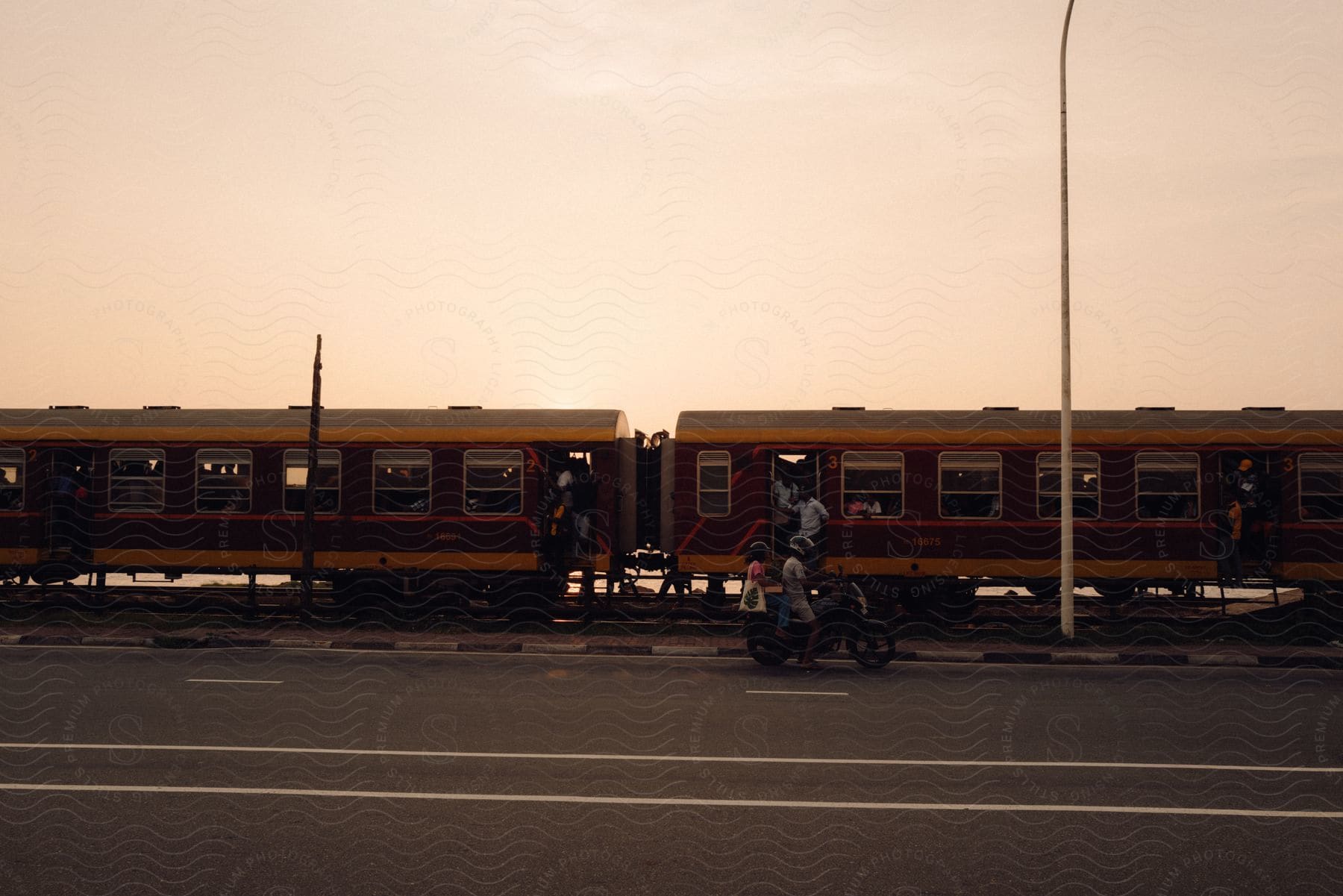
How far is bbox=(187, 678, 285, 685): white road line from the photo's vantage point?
11.7 meters

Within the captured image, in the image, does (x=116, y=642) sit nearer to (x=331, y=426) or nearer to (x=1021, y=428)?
(x=331, y=426)

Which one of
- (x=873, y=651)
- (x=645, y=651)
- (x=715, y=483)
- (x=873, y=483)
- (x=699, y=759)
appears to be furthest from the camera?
(x=715, y=483)

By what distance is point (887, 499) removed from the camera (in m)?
18.3

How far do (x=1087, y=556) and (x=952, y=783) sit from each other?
39.2ft

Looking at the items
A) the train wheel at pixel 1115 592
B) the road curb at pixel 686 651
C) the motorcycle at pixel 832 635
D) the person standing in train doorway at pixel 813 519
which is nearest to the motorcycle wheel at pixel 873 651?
the motorcycle at pixel 832 635

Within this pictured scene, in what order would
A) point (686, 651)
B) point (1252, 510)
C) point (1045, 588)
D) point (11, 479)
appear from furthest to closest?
point (11, 479) < point (1045, 588) < point (1252, 510) < point (686, 651)

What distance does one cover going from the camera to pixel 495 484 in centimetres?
1875

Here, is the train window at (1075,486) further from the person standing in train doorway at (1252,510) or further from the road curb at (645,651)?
the road curb at (645,651)

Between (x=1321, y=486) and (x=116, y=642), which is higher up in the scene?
(x=1321, y=486)

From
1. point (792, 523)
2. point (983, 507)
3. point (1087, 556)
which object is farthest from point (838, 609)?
point (1087, 556)

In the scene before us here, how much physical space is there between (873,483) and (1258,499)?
22.7 feet

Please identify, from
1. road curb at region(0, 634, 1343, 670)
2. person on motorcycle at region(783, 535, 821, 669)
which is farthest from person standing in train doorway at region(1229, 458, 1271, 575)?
person on motorcycle at region(783, 535, 821, 669)

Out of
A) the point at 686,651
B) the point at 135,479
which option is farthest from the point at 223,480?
the point at 686,651

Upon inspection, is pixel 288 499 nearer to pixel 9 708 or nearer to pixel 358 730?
pixel 9 708
